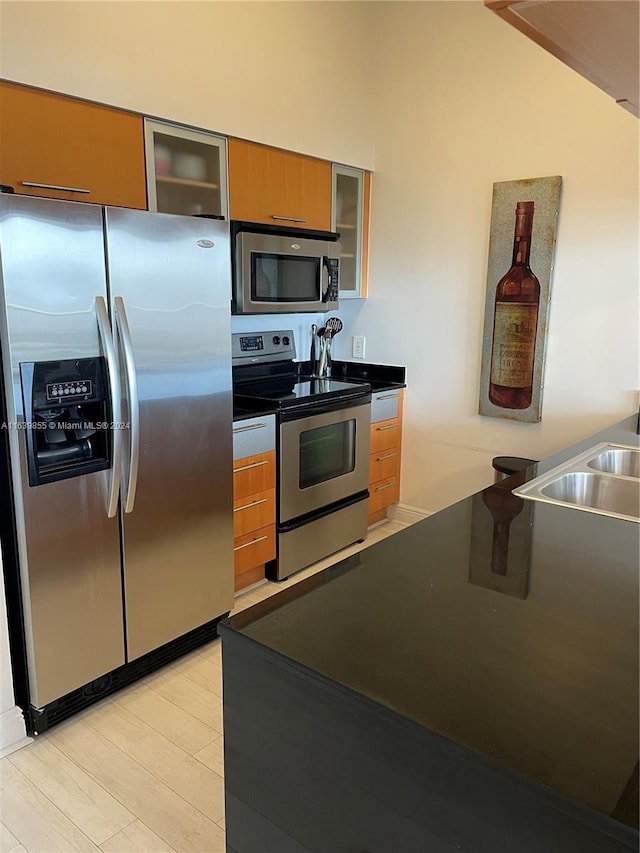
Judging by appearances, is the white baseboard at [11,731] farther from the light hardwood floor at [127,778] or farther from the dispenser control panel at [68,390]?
the dispenser control panel at [68,390]

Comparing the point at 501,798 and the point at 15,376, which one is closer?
the point at 501,798

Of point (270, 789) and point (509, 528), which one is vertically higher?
point (509, 528)

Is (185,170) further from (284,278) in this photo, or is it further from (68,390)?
(68,390)

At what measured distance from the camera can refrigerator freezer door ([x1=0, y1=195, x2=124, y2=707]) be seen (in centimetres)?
180

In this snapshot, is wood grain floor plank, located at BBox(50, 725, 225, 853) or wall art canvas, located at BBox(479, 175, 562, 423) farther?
wall art canvas, located at BBox(479, 175, 562, 423)

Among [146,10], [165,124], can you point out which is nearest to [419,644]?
[165,124]

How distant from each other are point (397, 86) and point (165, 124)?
1.58 m

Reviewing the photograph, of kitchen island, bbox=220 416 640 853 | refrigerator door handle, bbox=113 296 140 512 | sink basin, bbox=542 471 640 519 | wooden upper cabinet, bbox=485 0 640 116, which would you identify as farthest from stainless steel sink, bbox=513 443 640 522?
refrigerator door handle, bbox=113 296 140 512

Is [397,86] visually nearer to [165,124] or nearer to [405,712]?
[165,124]

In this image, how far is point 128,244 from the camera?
2.04m

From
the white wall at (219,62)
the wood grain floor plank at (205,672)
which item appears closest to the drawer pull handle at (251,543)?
the wood grain floor plank at (205,672)

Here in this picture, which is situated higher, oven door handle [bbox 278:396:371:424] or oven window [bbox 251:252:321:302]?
oven window [bbox 251:252:321:302]

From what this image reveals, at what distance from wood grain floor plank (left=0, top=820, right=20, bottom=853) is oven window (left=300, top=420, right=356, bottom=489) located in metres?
1.81

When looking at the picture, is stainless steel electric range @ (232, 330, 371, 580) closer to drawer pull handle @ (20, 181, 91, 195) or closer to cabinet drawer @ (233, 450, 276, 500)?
cabinet drawer @ (233, 450, 276, 500)
